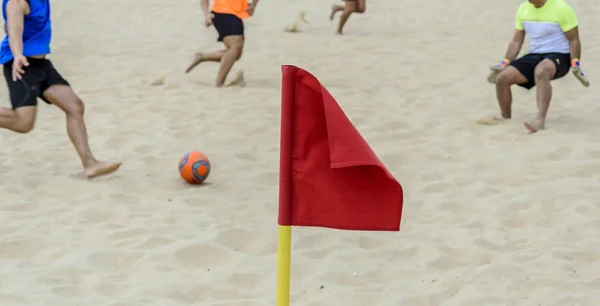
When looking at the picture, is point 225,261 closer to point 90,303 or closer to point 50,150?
point 90,303

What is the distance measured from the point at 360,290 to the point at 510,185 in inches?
82.6

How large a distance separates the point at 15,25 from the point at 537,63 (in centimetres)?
419

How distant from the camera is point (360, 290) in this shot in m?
4.29

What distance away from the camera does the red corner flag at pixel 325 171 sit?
8.93 ft

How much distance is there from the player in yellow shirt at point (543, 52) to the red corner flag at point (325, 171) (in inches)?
A: 187

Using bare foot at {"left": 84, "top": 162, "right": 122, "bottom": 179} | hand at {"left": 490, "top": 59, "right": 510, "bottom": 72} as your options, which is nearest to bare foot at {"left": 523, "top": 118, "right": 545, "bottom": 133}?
hand at {"left": 490, "top": 59, "right": 510, "bottom": 72}

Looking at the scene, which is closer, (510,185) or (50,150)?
(510,185)

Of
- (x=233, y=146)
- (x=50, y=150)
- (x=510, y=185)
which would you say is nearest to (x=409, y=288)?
(x=510, y=185)

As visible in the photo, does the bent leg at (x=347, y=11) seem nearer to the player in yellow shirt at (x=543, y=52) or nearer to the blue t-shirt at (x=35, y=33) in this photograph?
the player in yellow shirt at (x=543, y=52)

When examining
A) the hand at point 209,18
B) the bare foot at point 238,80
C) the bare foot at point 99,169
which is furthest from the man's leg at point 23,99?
the bare foot at point 238,80

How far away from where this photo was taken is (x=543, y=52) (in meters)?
7.39

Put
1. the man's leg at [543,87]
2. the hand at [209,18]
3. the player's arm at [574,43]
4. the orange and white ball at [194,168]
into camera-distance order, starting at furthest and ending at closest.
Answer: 1. the hand at [209,18]
2. the man's leg at [543,87]
3. the player's arm at [574,43]
4. the orange and white ball at [194,168]

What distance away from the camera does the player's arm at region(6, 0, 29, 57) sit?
5605mm

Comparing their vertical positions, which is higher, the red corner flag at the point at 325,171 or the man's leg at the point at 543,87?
the red corner flag at the point at 325,171
